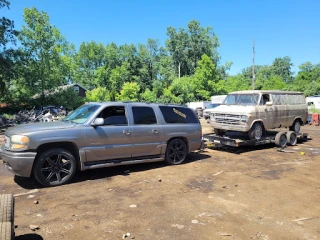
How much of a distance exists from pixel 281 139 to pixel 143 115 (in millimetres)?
6549

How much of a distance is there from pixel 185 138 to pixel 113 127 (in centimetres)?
240

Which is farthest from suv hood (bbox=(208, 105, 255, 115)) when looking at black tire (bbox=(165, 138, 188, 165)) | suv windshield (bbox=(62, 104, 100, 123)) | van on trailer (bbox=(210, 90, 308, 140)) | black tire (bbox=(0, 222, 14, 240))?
black tire (bbox=(0, 222, 14, 240))

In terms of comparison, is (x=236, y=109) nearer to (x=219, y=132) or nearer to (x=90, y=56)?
(x=219, y=132)

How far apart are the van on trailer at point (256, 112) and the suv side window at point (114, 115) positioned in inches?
207

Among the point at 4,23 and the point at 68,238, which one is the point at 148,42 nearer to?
the point at 4,23

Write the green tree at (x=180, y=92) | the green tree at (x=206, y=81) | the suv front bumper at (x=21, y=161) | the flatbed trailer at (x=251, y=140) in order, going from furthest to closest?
1. the green tree at (x=206, y=81)
2. the green tree at (x=180, y=92)
3. the flatbed trailer at (x=251, y=140)
4. the suv front bumper at (x=21, y=161)

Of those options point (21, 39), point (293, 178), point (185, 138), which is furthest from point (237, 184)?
point (21, 39)

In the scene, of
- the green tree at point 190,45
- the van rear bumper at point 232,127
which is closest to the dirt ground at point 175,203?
the van rear bumper at point 232,127

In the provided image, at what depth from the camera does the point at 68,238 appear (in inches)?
142

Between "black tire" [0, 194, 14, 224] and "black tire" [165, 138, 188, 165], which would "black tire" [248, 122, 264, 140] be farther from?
"black tire" [0, 194, 14, 224]

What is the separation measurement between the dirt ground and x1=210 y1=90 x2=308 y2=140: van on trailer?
8.98 ft

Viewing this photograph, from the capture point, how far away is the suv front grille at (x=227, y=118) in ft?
34.3

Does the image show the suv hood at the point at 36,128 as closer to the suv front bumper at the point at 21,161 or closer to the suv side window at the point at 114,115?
the suv front bumper at the point at 21,161

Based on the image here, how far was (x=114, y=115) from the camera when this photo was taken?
22.5 ft
